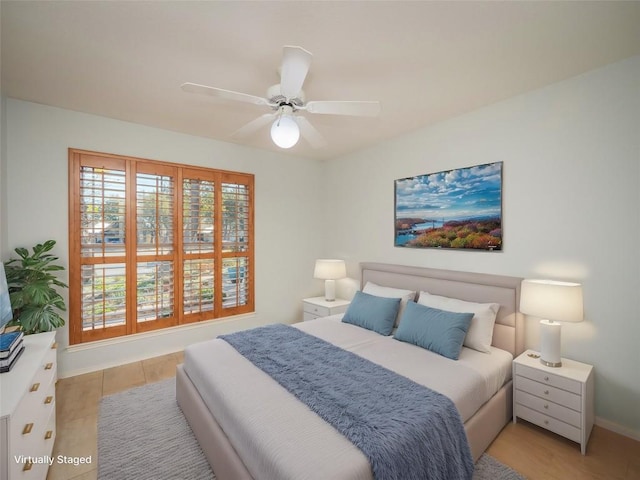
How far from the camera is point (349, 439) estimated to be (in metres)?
1.40

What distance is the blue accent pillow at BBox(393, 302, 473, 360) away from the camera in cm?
232

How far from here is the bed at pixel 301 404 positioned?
1.34 m

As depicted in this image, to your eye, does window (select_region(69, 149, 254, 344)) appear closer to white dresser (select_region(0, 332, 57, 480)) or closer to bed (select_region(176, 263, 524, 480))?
white dresser (select_region(0, 332, 57, 480))

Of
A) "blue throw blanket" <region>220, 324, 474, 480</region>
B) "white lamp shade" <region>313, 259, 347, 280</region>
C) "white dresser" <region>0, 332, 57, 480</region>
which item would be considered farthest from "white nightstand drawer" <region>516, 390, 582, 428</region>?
"white dresser" <region>0, 332, 57, 480</region>

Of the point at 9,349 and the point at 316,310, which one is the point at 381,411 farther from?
the point at 316,310

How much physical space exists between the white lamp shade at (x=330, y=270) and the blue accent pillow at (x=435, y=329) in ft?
4.86

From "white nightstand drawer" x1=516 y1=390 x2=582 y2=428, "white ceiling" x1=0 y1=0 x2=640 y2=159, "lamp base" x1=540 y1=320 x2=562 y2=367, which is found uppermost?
"white ceiling" x1=0 y1=0 x2=640 y2=159

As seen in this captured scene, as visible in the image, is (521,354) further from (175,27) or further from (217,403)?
(175,27)

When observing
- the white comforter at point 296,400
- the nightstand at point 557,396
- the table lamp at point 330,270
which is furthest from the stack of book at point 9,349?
the nightstand at point 557,396

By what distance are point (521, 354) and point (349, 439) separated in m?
1.83

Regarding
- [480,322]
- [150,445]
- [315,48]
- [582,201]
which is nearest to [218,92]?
[315,48]

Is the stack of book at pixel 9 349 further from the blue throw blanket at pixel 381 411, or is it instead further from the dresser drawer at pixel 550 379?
the dresser drawer at pixel 550 379

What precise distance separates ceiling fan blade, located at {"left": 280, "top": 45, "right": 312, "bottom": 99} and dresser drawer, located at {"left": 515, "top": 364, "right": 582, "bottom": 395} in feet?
8.18

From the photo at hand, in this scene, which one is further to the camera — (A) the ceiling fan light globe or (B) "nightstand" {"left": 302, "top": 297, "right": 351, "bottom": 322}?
(B) "nightstand" {"left": 302, "top": 297, "right": 351, "bottom": 322}
